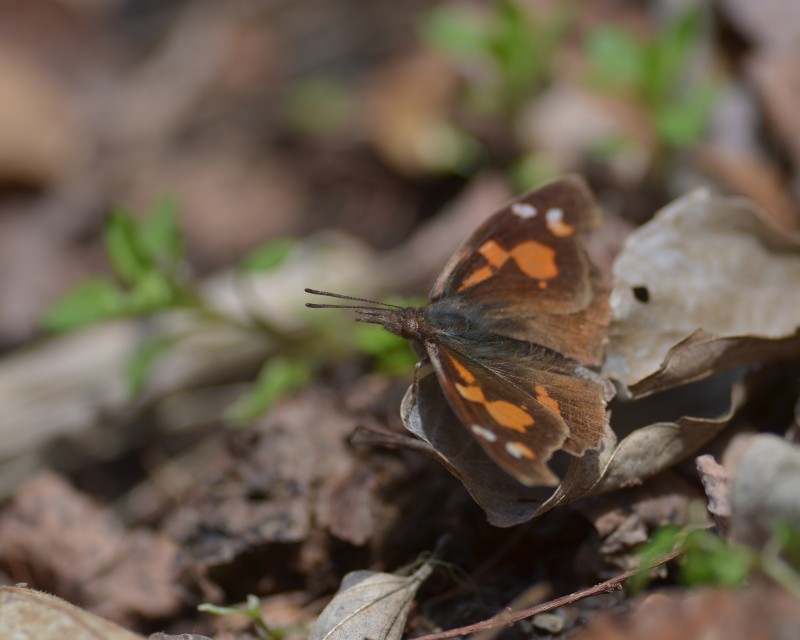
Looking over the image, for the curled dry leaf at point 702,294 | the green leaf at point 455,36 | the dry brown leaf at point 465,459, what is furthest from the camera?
the green leaf at point 455,36

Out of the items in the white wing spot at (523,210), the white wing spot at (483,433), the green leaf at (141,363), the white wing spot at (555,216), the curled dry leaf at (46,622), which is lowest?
the curled dry leaf at (46,622)

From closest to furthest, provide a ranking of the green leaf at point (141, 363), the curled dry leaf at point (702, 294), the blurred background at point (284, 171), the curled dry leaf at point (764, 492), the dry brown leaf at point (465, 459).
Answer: the curled dry leaf at point (764, 492)
the dry brown leaf at point (465, 459)
the curled dry leaf at point (702, 294)
the green leaf at point (141, 363)
the blurred background at point (284, 171)

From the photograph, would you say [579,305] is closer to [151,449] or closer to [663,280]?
[663,280]

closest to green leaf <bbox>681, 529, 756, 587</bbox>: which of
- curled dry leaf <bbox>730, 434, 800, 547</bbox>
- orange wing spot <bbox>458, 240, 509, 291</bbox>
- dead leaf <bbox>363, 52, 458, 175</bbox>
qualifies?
curled dry leaf <bbox>730, 434, 800, 547</bbox>

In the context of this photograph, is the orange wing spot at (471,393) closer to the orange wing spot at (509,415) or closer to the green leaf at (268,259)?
the orange wing spot at (509,415)

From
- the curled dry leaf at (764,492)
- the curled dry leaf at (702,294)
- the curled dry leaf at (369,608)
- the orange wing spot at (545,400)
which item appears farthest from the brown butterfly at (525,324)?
the curled dry leaf at (369,608)

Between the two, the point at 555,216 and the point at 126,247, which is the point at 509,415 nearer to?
the point at 555,216

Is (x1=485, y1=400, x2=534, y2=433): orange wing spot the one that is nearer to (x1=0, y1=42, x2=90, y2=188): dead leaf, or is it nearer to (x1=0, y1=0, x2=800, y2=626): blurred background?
(x1=0, y1=0, x2=800, y2=626): blurred background

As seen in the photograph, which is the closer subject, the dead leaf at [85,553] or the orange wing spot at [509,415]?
the orange wing spot at [509,415]
